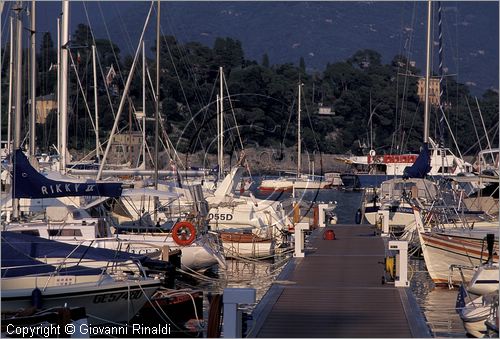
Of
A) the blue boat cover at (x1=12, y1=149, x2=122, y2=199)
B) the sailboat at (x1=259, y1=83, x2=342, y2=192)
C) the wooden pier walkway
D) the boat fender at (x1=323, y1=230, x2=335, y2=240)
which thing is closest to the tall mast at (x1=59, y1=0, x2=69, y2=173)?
the blue boat cover at (x1=12, y1=149, x2=122, y2=199)

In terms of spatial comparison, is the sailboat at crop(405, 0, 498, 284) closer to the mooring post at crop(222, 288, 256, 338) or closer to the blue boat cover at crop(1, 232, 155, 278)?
the blue boat cover at crop(1, 232, 155, 278)

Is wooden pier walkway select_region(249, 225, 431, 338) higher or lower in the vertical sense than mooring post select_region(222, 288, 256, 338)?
lower

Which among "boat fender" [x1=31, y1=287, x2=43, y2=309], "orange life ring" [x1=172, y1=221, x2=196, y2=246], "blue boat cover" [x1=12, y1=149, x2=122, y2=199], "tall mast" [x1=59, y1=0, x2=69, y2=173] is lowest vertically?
"boat fender" [x1=31, y1=287, x2=43, y2=309]

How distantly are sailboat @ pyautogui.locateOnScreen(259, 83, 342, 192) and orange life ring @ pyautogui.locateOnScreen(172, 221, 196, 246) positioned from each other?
22.8 metres

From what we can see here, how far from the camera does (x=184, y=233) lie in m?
28.6

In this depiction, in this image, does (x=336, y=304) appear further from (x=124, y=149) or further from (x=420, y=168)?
(x=124, y=149)

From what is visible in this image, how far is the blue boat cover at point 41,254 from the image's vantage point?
68.8 ft

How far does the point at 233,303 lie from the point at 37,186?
1129 centimetres

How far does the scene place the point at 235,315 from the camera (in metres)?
16.6

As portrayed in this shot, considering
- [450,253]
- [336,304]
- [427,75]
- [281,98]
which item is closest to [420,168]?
[427,75]

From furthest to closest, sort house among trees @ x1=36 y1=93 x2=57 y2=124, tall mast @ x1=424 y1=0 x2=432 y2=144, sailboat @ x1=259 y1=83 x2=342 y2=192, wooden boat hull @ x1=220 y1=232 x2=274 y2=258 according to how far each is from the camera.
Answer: sailboat @ x1=259 y1=83 x2=342 y2=192
house among trees @ x1=36 y1=93 x2=57 y2=124
tall mast @ x1=424 y1=0 x2=432 y2=144
wooden boat hull @ x1=220 y1=232 x2=274 y2=258

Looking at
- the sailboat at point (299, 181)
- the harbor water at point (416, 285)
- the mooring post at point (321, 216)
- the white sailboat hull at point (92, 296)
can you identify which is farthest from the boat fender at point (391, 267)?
the sailboat at point (299, 181)

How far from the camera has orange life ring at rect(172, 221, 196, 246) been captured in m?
28.4

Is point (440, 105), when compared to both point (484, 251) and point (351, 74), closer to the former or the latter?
point (484, 251)
